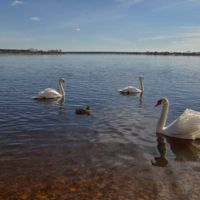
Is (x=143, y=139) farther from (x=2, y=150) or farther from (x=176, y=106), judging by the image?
(x=176, y=106)

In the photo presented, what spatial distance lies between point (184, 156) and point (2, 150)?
5.84 m

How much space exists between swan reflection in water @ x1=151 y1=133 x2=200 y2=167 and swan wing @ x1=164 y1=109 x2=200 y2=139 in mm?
223

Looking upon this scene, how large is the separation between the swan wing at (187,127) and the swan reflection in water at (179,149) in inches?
8.8

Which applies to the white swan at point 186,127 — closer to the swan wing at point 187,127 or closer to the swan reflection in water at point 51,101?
the swan wing at point 187,127

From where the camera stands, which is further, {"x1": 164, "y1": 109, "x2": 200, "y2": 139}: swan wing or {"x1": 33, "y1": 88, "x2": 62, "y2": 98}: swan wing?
{"x1": 33, "y1": 88, "x2": 62, "y2": 98}: swan wing

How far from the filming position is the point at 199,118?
787 cm

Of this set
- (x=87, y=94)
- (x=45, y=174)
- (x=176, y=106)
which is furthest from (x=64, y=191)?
(x=87, y=94)

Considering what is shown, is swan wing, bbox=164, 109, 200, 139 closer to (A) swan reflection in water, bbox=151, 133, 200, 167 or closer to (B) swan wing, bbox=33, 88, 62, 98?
(A) swan reflection in water, bbox=151, 133, 200, 167

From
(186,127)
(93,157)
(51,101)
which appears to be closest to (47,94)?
(51,101)

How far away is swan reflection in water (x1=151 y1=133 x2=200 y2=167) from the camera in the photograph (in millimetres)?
6688

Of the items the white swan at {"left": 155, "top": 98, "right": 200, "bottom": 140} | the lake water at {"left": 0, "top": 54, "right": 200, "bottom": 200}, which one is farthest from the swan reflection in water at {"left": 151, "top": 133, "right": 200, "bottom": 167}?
the white swan at {"left": 155, "top": 98, "right": 200, "bottom": 140}

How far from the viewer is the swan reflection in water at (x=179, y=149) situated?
669 centimetres

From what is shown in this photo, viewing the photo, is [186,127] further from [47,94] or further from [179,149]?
[47,94]

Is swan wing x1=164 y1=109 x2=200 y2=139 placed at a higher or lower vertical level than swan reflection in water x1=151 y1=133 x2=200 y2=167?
higher
